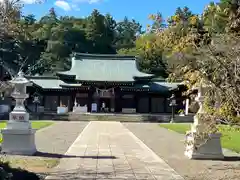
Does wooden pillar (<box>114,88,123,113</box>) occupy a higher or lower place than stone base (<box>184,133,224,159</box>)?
higher

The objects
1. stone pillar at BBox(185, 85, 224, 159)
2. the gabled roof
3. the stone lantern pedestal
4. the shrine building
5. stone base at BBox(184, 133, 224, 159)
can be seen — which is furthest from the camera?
the gabled roof

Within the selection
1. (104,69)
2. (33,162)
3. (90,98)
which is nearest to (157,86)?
(104,69)

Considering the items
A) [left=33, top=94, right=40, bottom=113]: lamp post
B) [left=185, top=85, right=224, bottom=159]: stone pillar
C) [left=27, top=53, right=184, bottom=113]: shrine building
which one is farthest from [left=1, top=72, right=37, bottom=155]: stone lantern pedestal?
[left=27, top=53, right=184, bottom=113]: shrine building

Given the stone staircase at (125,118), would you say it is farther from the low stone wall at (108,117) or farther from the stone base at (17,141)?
the stone base at (17,141)

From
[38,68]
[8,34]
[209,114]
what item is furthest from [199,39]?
[38,68]

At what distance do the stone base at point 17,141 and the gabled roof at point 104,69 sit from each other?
117 ft

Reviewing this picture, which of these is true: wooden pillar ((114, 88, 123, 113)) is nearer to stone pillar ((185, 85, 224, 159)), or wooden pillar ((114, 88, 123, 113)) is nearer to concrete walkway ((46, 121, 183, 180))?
concrete walkway ((46, 121, 183, 180))

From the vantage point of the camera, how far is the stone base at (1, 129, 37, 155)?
13.1 meters

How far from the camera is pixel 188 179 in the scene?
9.48m

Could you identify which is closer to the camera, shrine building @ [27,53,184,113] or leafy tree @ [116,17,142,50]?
shrine building @ [27,53,184,113]

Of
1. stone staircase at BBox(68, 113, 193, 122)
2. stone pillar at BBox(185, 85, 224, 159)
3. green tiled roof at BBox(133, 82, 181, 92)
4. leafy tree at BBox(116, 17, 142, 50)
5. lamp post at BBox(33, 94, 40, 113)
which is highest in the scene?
leafy tree at BBox(116, 17, 142, 50)

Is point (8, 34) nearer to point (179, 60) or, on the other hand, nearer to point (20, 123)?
point (179, 60)

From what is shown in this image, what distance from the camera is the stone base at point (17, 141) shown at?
43.1 ft

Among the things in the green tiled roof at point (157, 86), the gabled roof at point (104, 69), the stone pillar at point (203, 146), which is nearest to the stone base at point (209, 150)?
the stone pillar at point (203, 146)
